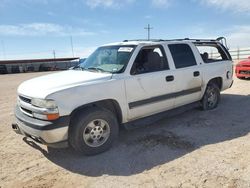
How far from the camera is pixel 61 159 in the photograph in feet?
14.1

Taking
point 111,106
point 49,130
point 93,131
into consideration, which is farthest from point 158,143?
point 49,130

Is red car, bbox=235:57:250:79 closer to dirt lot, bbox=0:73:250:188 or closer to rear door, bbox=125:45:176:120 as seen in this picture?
dirt lot, bbox=0:73:250:188

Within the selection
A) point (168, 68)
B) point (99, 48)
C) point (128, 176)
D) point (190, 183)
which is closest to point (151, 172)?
point (128, 176)

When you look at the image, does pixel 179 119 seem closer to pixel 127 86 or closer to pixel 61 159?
pixel 127 86

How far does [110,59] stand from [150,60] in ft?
2.59

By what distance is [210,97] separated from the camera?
22.2 ft

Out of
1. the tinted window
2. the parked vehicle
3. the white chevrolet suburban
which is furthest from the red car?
the parked vehicle

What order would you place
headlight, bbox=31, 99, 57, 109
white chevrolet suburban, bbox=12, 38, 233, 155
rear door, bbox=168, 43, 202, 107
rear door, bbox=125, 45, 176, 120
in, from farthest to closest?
rear door, bbox=168, 43, 202, 107, rear door, bbox=125, 45, 176, 120, white chevrolet suburban, bbox=12, 38, 233, 155, headlight, bbox=31, 99, 57, 109

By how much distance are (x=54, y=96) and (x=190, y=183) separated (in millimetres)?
2230

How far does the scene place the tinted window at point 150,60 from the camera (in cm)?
501

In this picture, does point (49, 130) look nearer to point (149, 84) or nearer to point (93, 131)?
point (93, 131)

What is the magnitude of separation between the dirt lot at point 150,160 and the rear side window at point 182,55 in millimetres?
1312

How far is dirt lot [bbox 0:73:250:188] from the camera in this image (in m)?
3.52

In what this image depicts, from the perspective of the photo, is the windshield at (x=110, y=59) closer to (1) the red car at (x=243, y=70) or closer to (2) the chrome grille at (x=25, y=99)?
(2) the chrome grille at (x=25, y=99)
